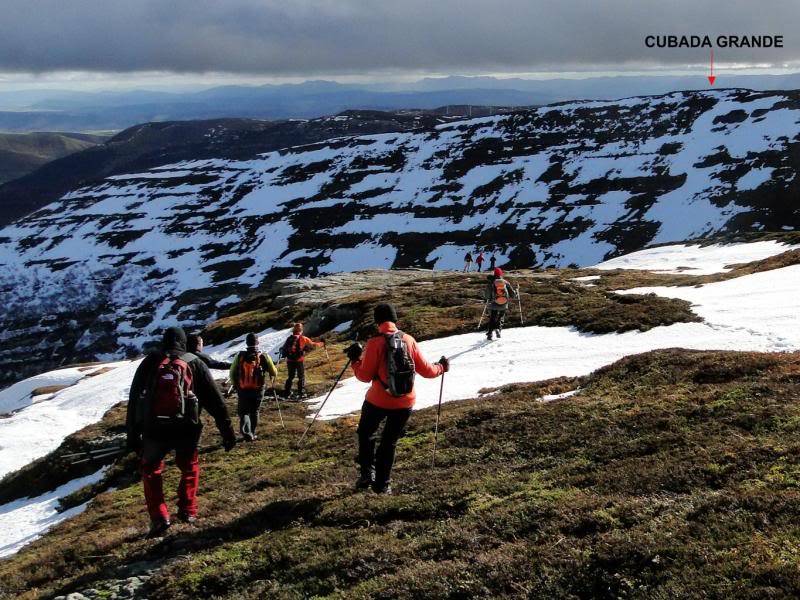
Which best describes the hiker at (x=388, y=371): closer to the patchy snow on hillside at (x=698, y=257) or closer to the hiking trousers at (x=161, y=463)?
the hiking trousers at (x=161, y=463)

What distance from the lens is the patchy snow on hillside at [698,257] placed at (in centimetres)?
4711

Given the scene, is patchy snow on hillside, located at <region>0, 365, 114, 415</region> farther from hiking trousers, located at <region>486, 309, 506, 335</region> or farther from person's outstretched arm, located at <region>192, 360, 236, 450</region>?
person's outstretched arm, located at <region>192, 360, 236, 450</region>

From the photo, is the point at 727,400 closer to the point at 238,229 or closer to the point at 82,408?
the point at 82,408

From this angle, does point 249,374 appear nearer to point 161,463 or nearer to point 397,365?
point 161,463

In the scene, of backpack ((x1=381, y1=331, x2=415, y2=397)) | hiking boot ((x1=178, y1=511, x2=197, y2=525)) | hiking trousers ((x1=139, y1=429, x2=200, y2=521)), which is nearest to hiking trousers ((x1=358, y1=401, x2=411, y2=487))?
backpack ((x1=381, y1=331, x2=415, y2=397))

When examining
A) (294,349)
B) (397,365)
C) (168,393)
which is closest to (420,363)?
(397,365)

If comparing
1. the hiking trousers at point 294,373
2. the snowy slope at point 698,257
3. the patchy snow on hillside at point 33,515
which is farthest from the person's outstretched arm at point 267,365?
the snowy slope at point 698,257

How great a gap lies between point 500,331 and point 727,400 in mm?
14746

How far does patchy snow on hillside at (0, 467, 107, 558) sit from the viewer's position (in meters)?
13.4

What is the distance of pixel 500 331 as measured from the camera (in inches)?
995

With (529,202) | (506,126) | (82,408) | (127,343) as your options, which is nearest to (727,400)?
(82,408)

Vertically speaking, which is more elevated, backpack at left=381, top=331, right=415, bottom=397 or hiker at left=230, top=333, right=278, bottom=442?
backpack at left=381, top=331, right=415, bottom=397

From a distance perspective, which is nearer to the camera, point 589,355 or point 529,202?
point 589,355

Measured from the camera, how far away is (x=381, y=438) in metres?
9.18
